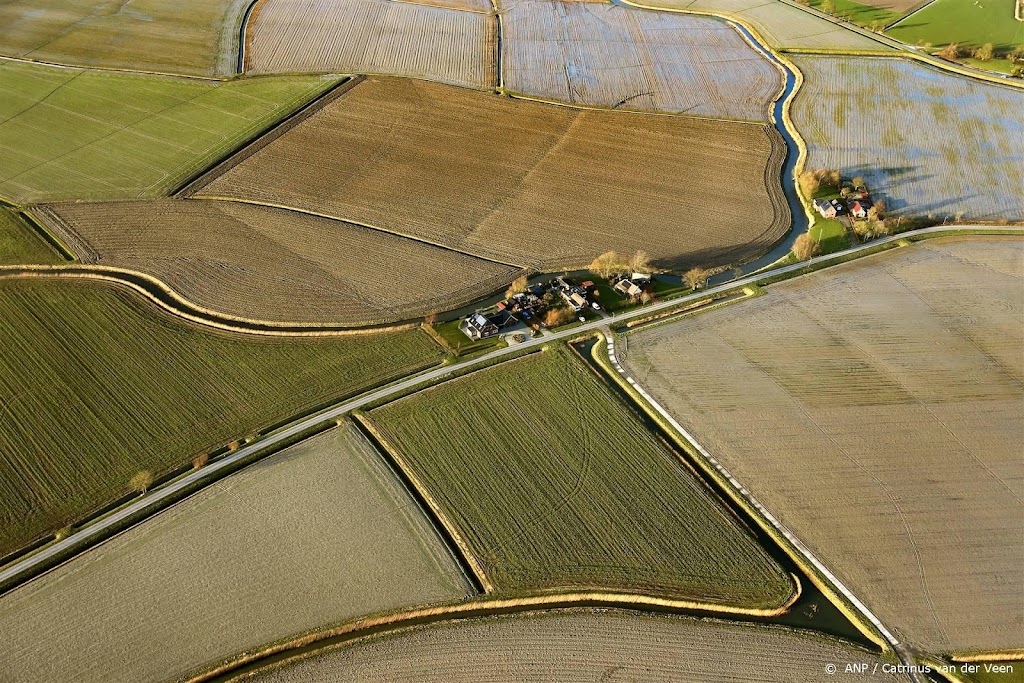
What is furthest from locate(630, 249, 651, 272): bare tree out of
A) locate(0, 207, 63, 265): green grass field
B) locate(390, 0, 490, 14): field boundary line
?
locate(390, 0, 490, 14): field boundary line

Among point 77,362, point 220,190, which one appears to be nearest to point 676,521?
point 77,362

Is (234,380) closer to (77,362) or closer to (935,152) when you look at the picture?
(77,362)

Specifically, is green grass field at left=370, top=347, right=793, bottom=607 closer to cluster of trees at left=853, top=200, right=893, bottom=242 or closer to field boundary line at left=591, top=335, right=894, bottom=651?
field boundary line at left=591, top=335, right=894, bottom=651

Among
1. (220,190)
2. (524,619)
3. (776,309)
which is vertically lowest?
(524,619)

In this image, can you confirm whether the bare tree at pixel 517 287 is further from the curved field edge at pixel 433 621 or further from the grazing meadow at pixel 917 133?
the grazing meadow at pixel 917 133

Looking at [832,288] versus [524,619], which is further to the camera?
[832,288]
